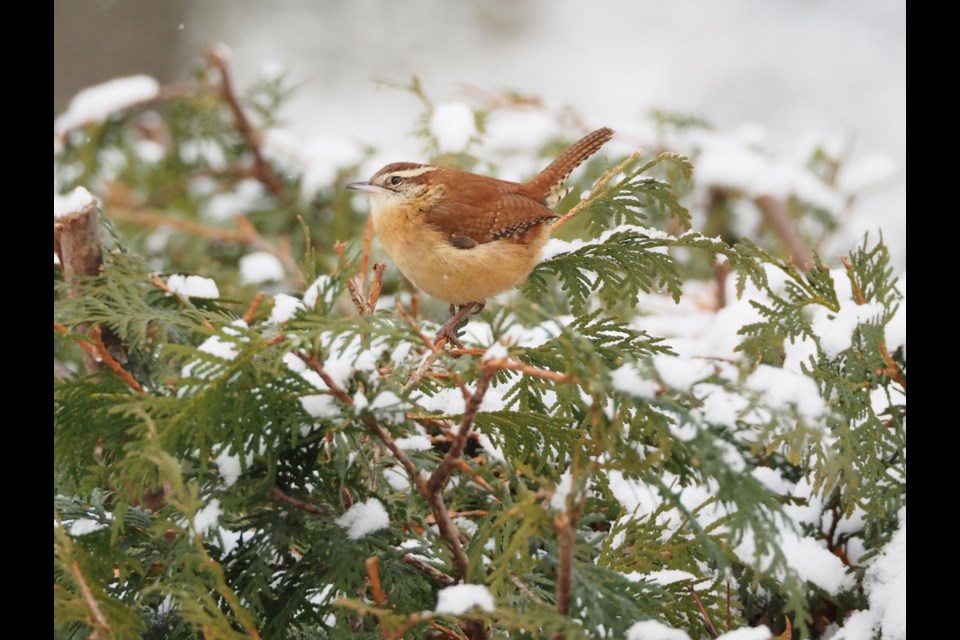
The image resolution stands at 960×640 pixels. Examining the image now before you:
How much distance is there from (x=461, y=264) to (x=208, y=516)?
101 cm

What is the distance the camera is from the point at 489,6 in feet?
37.2

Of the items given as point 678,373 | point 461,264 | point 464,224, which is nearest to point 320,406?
point 678,373

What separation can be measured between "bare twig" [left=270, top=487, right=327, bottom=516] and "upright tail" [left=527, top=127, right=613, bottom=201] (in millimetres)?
1245

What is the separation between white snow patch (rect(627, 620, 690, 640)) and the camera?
1.00 m

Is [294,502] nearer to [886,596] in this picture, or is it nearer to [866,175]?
[886,596]

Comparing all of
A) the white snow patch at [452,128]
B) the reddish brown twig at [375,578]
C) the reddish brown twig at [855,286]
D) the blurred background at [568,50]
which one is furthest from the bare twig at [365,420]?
the blurred background at [568,50]

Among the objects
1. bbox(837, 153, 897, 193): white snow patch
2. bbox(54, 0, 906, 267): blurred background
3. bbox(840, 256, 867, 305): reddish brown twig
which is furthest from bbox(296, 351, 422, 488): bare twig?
bbox(54, 0, 906, 267): blurred background

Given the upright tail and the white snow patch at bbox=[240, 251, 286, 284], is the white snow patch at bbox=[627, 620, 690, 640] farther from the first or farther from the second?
the white snow patch at bbox=[240, 251, 286, 284]

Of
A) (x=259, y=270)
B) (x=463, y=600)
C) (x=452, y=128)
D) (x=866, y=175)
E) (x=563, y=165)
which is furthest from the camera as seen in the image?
(x=866, y=175)

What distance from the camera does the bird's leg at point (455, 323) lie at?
1.63 meters

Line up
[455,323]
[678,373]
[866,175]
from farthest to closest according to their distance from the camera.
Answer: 1. [866,175]
2. [455,323]
3. [678,373]

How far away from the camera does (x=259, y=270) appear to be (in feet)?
9.12

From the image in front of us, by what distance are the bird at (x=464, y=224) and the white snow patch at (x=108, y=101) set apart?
1155 millimetres
